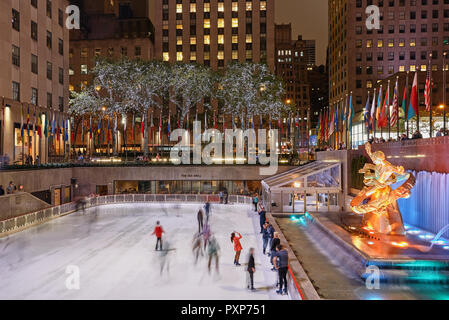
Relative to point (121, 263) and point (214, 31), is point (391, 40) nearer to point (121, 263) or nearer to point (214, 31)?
point (214, 31)

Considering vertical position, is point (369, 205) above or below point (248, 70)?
below

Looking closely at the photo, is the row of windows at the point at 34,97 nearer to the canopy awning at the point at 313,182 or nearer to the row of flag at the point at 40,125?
the row of flag at the point at 40,125

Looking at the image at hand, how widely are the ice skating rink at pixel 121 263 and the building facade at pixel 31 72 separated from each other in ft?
55.8

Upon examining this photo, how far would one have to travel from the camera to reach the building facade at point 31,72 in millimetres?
35250

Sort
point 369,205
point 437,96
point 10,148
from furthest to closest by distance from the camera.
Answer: point 437,96 < point 10,148 < point 369,205

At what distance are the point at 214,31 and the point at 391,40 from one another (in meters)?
41.6

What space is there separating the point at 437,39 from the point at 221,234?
278ft

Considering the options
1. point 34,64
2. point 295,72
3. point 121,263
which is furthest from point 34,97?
point 295,72

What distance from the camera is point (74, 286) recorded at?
37.9 feet

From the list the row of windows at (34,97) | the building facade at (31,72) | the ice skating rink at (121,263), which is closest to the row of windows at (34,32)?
the building facade at (31,72)

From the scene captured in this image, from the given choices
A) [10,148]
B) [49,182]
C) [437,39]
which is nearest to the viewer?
[49,182]

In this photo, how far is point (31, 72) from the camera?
132ft
